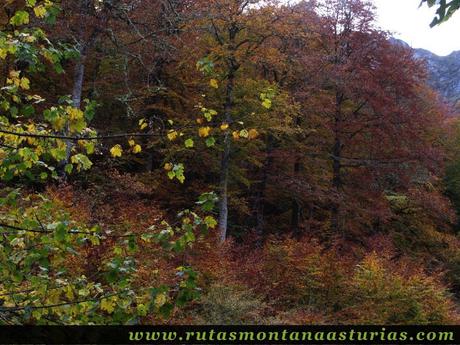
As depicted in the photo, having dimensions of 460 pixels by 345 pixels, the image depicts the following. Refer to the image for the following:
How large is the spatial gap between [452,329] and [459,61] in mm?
71852

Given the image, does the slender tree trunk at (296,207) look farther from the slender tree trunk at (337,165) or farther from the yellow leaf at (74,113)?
the yellow leaf at (74,113)

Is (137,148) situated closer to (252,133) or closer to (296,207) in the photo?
(252,133)

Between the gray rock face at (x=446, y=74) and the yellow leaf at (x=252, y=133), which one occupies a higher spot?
the gray rock face at (x=446, y=74)

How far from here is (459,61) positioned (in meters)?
72.2

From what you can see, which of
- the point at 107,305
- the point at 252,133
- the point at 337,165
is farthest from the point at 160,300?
the point at 337,165

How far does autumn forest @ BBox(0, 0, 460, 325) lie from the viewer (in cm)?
1083

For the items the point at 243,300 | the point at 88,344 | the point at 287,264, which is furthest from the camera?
the point at 287,264

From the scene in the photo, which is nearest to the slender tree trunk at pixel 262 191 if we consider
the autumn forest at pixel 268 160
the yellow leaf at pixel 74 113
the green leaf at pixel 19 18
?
the autumn forest at pixel 268 160

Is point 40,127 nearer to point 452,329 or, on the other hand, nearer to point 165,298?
point 165,298

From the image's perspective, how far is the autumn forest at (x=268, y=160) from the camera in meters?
10.8

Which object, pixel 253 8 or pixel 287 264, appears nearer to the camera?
pixel 287 264

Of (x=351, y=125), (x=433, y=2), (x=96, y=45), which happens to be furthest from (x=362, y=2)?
(x=433, y=2)

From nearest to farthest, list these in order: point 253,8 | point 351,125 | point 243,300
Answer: point 243,300
point 253,8
point 351,125

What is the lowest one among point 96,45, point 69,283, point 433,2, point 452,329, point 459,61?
point 452,329
